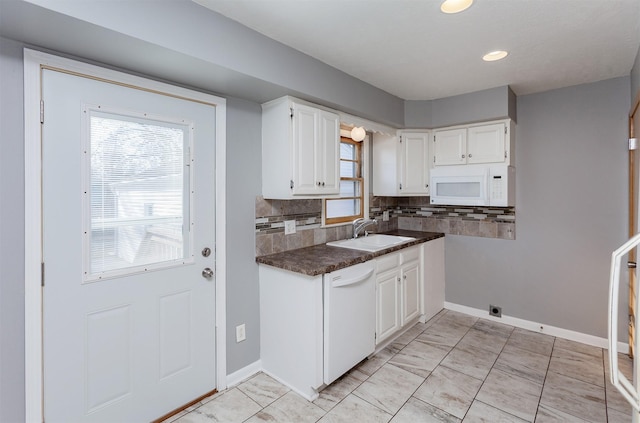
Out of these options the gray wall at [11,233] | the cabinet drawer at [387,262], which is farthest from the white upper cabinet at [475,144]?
the gray wall at [11,233]

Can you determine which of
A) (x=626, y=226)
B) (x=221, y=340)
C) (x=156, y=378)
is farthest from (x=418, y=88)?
(x=156, y=378)

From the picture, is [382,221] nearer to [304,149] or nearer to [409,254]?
[409,254]

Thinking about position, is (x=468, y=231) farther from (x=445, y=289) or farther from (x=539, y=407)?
(x=539, y=407)

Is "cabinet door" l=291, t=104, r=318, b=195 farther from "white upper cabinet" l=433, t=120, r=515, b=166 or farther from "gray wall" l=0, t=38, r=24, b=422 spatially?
"white upper cabinet" l=433, t=120, r=515, b=166

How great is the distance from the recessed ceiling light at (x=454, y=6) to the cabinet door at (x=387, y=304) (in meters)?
1.88

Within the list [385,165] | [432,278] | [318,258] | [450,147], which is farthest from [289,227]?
[450,147]

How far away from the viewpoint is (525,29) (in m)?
1.87

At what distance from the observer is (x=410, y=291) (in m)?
3.05

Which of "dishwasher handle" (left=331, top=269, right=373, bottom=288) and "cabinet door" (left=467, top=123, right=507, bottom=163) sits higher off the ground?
"cabinet door" (left=467, top=123, right=507, bottom=163)

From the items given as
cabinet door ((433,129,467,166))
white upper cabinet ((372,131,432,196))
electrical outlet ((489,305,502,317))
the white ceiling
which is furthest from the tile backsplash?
the white ceiling

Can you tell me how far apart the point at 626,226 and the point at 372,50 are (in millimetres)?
2576

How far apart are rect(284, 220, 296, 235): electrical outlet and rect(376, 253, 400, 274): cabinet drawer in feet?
2.46

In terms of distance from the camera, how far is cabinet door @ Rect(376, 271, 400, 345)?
8.57 ft

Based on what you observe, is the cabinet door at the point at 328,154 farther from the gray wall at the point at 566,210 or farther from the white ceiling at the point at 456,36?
the gray wall at the point at 566,210
